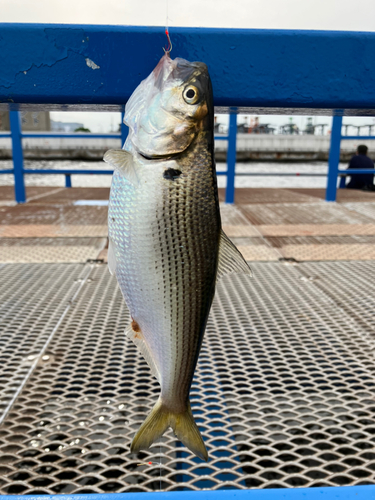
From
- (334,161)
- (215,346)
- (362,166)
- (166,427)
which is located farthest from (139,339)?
(362,166)

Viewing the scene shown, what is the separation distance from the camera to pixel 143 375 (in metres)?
2.18

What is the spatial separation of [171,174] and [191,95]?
20 cm

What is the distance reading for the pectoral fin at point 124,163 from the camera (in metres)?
0.92

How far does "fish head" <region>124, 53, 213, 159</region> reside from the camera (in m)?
0.98

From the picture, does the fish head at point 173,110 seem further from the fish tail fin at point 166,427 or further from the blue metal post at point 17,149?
the blue metal post at point 17,149

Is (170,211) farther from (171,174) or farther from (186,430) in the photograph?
(186,430)

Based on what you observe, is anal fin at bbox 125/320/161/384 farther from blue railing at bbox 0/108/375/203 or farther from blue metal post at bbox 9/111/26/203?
blue metal post at bbox 9/111/26/203

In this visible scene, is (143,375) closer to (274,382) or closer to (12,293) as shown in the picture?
(274,382)

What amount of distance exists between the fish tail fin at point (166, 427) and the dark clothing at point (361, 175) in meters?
8.89

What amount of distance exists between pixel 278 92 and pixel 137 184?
547mm

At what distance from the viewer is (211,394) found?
2.04 m

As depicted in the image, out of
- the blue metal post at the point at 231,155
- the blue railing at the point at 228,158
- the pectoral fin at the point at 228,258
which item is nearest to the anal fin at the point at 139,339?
the pectoral fin at the point at 228,258

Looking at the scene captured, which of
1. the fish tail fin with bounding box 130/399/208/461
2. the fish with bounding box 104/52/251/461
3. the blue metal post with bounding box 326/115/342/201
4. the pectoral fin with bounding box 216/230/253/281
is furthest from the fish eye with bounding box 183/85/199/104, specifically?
the blue metal post with bounding box 326/115/342/201

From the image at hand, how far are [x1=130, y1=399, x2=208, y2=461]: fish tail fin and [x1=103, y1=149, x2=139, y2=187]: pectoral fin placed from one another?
22.6 inches
